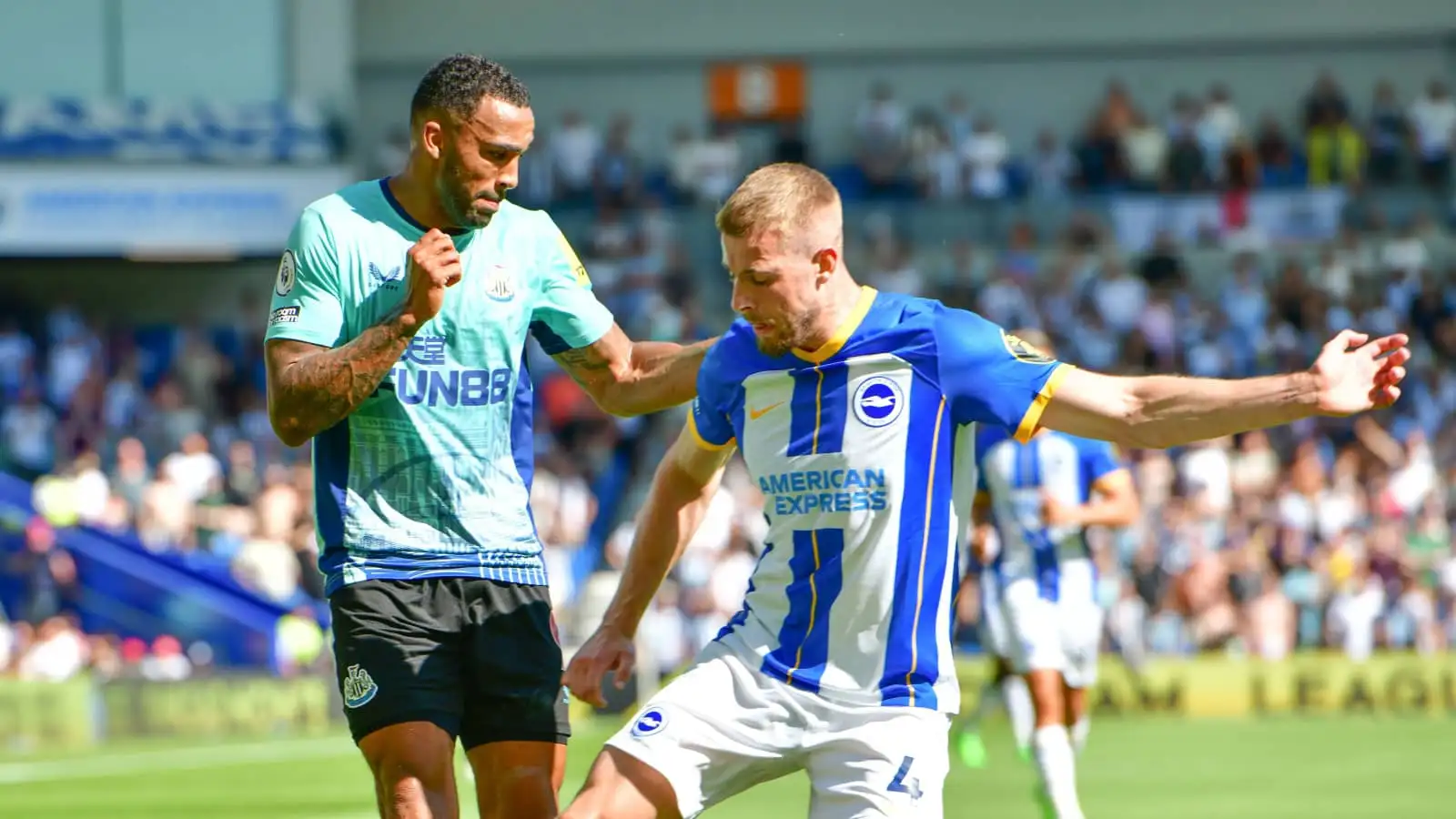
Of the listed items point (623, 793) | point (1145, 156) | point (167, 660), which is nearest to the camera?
point (623, 793)

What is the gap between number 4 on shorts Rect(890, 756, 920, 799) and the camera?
201 inches

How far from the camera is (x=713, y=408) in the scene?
5.54 meters

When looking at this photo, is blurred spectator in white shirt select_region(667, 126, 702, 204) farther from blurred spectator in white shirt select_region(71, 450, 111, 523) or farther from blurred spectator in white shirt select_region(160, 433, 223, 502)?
blurred spectator in white shirt select_region(71, 450, 111, 523)

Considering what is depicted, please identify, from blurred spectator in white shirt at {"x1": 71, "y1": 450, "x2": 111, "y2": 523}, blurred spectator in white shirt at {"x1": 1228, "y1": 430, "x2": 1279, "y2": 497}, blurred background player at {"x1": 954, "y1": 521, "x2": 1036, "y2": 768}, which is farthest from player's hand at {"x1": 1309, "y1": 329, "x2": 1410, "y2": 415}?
blurred spectator in white shirt at {"x1": 71, "y1": 450, "x2": 111, "y2": 523}

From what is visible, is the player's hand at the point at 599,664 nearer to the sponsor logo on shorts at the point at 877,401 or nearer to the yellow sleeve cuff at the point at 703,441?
the yellow sleeve cuff at the point at 703,441

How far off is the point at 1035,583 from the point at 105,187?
2045 centimetres

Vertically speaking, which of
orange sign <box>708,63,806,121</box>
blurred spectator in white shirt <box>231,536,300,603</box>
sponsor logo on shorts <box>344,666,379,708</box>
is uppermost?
orange sign <box>708,63,806,121</box>

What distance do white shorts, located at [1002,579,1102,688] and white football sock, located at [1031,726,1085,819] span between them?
1.79 feet

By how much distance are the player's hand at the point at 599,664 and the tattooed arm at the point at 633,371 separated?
745 mm

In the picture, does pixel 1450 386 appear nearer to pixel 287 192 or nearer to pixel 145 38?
pixel 287 192

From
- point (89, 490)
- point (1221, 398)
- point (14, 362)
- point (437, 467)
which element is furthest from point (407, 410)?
point (14, 362)

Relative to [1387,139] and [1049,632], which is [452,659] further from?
[1387,139]

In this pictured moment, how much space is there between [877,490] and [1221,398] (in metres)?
0.88

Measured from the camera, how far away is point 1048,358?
525 centimetres
